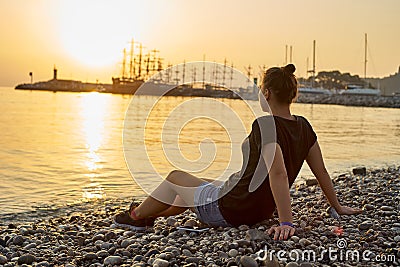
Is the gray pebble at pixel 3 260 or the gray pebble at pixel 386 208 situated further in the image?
the gray pebble at pixel 386 208

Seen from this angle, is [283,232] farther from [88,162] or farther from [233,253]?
[88,162]

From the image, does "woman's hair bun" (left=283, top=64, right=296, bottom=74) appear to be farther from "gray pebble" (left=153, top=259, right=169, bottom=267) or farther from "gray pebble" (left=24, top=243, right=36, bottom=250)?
"gray pebble" (left=24, top=243, right=36, bottom=250)

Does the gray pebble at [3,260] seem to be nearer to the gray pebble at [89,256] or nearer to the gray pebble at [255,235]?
the gray pebble at [89,256]

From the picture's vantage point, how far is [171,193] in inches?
185

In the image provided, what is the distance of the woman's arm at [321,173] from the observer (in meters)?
4.64

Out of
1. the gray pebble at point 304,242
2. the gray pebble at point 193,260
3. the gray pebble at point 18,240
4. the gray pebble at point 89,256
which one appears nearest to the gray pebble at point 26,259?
the gray pebble at point 89,256

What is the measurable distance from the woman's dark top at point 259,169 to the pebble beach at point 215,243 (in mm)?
154

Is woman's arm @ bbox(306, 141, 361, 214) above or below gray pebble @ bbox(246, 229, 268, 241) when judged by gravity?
above

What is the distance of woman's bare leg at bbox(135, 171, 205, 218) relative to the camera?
180 inches

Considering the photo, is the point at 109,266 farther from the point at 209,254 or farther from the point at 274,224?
the point at 274,224

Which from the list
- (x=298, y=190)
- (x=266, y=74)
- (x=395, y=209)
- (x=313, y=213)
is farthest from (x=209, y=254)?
(x=298, y=190)

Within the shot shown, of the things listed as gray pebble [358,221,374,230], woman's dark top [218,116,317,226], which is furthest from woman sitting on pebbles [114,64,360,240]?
gray pebble [358,221,374,230]

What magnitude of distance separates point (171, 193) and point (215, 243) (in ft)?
2.49

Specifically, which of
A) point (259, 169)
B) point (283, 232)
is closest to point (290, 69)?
point (259, 169)
